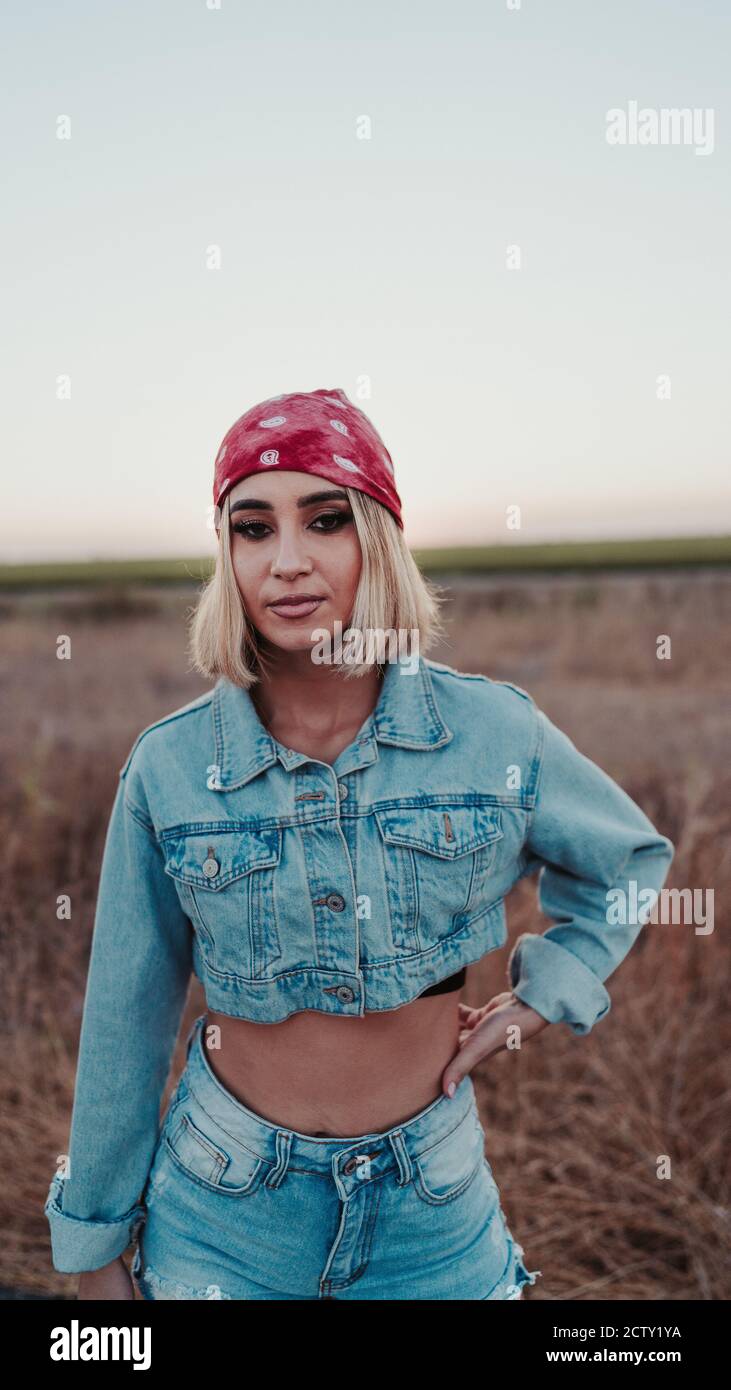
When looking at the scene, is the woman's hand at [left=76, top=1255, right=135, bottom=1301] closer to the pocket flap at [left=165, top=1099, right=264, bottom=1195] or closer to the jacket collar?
the pocket flap at [left=165, top=1099, right=264, bottom=1195]

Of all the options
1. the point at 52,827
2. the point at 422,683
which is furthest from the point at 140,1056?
the point at 52,827

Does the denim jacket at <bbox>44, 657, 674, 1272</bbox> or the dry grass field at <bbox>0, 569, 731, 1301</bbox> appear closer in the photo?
the denim jacket at <bbox>44, 657, 674, 1272</bbox>

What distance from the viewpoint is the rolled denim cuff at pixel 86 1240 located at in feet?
4.97

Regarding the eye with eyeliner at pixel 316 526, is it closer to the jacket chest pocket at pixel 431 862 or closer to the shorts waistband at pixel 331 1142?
the jacket chest pocket at pixel 431 862

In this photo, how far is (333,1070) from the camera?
4.80ft

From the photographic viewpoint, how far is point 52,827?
14.2 feet

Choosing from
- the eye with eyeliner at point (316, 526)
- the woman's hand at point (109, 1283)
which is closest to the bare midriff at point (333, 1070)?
the woman's hand at point (109, 1283)

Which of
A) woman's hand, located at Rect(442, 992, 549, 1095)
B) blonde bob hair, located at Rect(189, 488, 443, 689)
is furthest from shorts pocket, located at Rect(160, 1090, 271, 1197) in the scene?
blonde bob hair, located at Rect(189, 488, 443, 689)

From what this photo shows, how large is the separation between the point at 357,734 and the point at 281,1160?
0.62 metres

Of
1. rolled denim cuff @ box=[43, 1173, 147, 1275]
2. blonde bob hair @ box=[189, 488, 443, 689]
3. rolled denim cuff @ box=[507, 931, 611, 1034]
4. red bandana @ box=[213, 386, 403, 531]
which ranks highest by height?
red bandana @ box=[213, 386, 403, 531]

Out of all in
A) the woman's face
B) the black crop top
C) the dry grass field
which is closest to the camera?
the woman's face

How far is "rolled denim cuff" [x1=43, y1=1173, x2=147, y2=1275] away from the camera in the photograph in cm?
152
